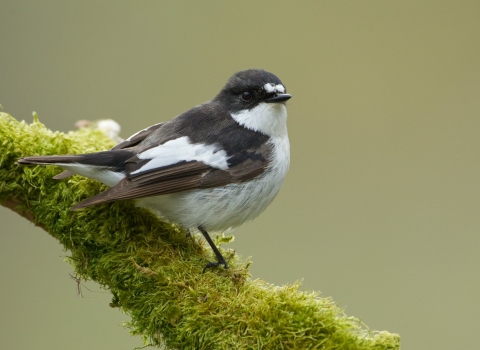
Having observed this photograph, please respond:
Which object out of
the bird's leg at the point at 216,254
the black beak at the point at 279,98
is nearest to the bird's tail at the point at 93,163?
the bird's leg at the point at 216,254

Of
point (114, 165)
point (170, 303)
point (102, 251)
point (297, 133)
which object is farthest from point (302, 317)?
point (297, 133)

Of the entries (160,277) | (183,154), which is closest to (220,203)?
(183,154)

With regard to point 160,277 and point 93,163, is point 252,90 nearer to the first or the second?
point 93,163

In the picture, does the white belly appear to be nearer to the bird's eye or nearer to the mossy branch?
the mossy branch

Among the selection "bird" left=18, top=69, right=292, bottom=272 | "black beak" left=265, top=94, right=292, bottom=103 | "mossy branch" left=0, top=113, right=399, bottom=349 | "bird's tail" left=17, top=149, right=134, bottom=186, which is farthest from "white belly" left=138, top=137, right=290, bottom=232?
"black beak" left=265, top=94, right=292, bottom=103

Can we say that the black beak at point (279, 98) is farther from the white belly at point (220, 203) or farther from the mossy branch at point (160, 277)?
the mossy branch at point (160, 277)

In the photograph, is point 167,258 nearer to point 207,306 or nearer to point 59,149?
point 207,306

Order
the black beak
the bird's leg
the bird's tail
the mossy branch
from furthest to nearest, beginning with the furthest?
the black beak → the bird's leg → the bird's tail → the mossy branch

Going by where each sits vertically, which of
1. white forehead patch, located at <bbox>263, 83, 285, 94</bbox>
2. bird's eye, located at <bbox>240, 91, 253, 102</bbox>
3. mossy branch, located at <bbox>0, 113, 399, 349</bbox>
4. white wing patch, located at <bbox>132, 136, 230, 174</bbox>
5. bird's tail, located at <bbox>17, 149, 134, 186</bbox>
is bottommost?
mossy branch, located at <bbox>0, 113, 399, 349</bbox>
